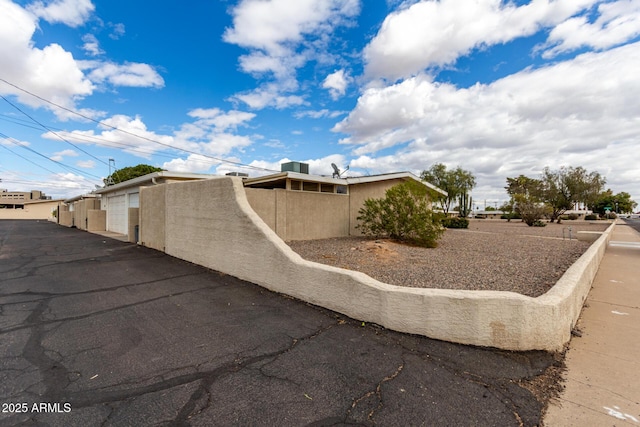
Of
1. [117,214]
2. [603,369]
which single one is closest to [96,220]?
[117,214]

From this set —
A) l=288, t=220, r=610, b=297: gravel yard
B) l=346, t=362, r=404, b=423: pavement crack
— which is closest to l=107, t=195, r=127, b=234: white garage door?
l=288, t=220, r=610, b=297: gravel yard

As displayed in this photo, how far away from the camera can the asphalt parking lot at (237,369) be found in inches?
92.4

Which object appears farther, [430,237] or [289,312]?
[430,237]

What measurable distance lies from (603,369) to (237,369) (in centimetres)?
379

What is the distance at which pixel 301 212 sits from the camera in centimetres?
1150

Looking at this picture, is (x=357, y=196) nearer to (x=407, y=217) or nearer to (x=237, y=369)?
(x=407, y=217)

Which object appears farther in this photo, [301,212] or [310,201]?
[310,201]

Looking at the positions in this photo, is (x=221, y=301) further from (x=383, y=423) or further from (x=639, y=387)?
(x=639, y=387)

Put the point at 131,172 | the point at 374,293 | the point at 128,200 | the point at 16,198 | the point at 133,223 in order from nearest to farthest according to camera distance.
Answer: the point at 374,293
the point at 133,223
the point at 128,200
the point at 131,172
the point at 16,198

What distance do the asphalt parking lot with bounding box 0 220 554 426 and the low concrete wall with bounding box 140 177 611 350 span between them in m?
0.18

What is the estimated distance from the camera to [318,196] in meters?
12.1

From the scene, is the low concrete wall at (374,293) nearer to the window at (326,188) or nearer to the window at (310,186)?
the window at (310,186)

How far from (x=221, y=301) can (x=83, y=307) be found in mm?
2121

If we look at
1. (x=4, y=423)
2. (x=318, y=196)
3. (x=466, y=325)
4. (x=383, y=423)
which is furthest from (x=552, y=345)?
(x=318, y=196)
